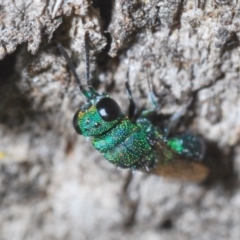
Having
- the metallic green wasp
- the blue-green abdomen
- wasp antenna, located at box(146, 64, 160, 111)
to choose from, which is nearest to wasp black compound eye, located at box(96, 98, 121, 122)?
the metallic green wasp

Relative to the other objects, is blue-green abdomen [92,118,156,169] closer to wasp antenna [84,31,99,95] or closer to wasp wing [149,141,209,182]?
wasp wing [149,141,209,182]

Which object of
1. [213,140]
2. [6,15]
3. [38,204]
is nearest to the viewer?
[6,15]

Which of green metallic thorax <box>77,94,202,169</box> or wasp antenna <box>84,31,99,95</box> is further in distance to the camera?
green metallic thorax <box>77,94,202,169</box>

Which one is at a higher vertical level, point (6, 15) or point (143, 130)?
point (6, 15)

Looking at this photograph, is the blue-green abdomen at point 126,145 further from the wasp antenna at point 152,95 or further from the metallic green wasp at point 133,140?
the wasp antenna at point 152,95

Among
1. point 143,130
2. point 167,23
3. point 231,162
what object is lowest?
point 231,162

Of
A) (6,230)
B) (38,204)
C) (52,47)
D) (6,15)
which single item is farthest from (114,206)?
(6,15)

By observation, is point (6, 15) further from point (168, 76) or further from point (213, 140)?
point (213, 140)
